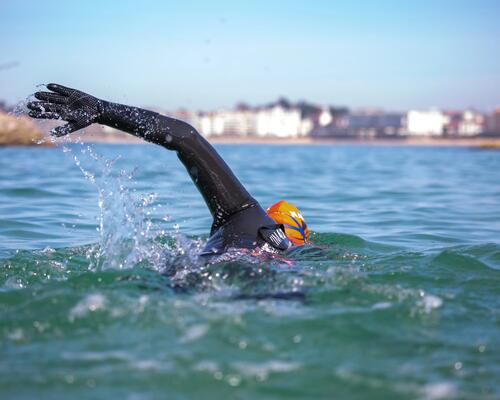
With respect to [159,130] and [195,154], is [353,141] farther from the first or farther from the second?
[159,130]

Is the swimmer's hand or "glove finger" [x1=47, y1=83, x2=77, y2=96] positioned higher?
"glove finger" [x1=47, y1=83, x2=77, y2=96]

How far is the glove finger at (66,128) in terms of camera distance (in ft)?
19.0

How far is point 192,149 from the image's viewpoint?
6.07m

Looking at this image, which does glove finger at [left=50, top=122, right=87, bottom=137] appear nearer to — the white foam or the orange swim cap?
the white foam

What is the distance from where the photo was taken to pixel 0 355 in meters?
4.07

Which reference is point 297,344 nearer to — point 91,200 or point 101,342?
point 101,342

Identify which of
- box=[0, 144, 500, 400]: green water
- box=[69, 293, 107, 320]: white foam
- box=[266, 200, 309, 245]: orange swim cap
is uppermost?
box=[266, 200, 309, 245]: orange swim cap

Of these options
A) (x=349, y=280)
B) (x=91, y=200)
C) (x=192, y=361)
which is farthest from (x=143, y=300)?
(x=91, y=200)

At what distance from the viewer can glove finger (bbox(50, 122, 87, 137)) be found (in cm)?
580

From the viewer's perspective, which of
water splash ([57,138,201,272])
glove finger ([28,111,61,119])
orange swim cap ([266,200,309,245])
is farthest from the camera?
orange swim cap ([266,200,309,245])

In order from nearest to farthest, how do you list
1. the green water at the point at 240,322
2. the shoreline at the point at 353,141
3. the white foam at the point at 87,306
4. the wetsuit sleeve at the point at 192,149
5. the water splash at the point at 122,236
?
1. the green water at the point at 240,322
2. the white foam at the point at 87,306
3. the wetsuit sleeve at the point at 192,149
4. the water splash at the point at 122,236
5. the shoreline at the point at 353,141

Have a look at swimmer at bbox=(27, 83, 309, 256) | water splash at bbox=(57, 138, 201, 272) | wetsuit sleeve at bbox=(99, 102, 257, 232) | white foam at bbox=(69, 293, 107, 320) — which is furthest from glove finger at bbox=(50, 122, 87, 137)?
white foam at bbox=(69, 293, 107, 320)

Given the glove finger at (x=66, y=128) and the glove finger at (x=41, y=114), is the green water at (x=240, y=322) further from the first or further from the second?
the glove finger at (x=41, y=114)

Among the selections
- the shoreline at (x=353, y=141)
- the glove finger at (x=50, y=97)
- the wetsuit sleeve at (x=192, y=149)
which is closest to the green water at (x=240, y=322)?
the wetsuit sleeve at (x=192, y=149)
